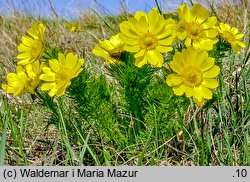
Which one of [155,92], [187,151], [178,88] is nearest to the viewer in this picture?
[178,88]

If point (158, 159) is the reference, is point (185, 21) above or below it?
above

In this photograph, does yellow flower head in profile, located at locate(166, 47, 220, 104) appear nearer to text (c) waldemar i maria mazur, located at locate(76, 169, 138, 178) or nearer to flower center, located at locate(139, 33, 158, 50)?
flower center, located at locate(139, 33, 158, 50)

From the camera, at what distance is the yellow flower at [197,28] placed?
114cm

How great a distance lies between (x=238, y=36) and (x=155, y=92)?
0.29 metres

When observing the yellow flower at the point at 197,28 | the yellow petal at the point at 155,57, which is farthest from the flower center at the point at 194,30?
the yellow petal at the point at 155,57

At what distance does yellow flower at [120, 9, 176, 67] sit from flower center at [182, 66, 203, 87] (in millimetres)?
69

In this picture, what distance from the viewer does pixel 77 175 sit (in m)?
1.12

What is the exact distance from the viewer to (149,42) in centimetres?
113

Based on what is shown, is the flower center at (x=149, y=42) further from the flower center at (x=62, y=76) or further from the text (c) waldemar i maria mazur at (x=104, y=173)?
the text (c) waldemar i maria mazur at (x=104, y=173)

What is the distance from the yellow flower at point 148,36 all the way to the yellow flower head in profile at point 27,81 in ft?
0.94

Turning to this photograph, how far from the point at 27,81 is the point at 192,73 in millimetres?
472

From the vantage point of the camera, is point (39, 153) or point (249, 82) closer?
point (39, 153)

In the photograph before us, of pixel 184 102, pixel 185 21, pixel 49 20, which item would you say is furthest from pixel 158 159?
pixel 49 20

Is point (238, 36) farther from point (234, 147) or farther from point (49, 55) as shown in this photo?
point (49, 55)
